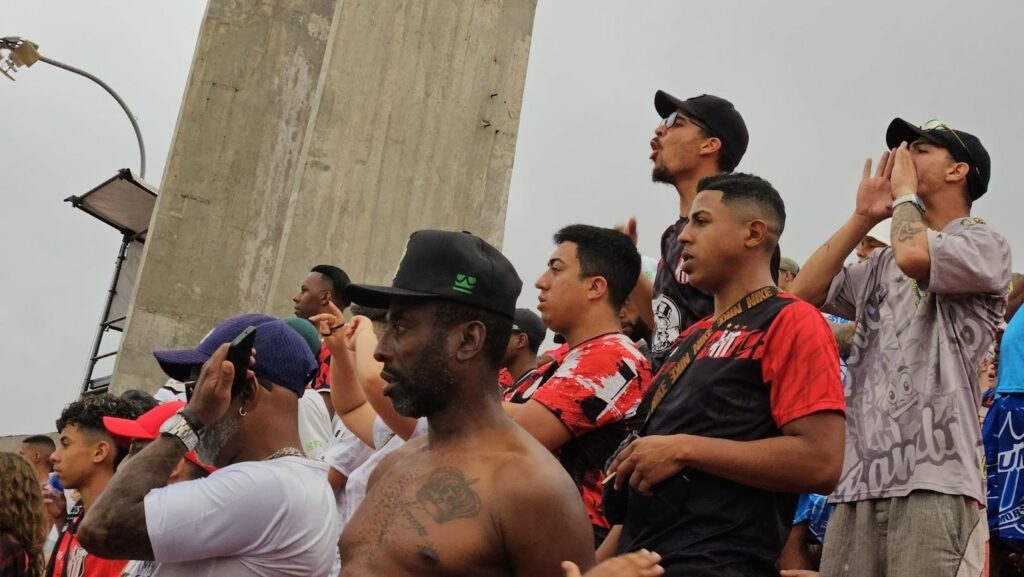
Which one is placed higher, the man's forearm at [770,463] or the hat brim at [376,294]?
the hat brim at [376,294]

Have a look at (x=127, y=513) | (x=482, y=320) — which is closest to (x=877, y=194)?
(x=482, y=320)

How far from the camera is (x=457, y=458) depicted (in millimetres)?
3176

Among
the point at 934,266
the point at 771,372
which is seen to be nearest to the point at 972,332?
the point at 934,266

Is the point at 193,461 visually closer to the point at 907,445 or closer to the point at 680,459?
the point at 680,459

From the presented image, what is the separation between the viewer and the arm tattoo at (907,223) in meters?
4.41

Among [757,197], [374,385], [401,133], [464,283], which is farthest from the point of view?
[401,133]

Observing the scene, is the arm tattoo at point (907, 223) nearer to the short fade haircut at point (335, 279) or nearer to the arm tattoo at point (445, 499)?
the arm tattoo at point (445, 499)

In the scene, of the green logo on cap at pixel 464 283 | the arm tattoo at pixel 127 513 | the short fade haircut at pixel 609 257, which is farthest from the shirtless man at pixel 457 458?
the short fade haircut at pixel 609 257

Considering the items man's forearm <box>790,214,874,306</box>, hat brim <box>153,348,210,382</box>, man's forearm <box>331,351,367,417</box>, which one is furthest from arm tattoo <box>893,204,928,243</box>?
hat brim <box>153,348,210,382</box>

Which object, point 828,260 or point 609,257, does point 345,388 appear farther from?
point 828,260

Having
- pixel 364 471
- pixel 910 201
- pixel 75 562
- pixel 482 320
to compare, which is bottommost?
pixel 75 562

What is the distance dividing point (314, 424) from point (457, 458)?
132 inches

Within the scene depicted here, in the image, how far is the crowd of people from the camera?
321cm

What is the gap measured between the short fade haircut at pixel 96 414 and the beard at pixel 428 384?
3.78 metres
